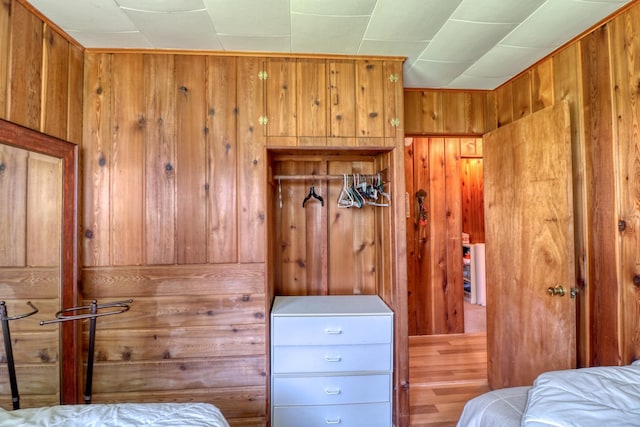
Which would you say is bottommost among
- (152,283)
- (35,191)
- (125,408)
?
(125,408)

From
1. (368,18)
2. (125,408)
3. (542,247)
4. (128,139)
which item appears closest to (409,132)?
(368,18)

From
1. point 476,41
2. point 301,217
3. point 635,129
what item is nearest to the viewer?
point 635,129

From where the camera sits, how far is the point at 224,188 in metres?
1.89

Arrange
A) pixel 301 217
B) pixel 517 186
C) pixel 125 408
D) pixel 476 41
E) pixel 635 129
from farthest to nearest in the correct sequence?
pixel 301 217
pixel 517 186
pixel 476 41
pixel 635 129
pixel 125 408

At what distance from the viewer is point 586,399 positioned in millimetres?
902

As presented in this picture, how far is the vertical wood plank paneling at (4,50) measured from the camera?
1361 mm

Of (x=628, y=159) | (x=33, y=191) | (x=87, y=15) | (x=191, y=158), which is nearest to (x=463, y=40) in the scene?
(x=628, y=159)

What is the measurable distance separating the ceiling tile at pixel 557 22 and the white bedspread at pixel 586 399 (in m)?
1.71

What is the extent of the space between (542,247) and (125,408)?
2323 millimetres

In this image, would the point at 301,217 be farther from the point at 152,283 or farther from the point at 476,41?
the point at 476,41

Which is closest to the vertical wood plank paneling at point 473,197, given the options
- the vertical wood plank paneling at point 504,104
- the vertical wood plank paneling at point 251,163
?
the vertical wood plank paneling at point 504,104

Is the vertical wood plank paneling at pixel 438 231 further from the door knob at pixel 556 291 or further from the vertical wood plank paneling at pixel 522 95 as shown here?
the door knob at pixel 556 291

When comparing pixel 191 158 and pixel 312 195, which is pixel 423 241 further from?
A: pixel 191 158

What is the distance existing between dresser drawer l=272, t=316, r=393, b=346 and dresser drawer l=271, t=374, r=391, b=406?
0.75ft
